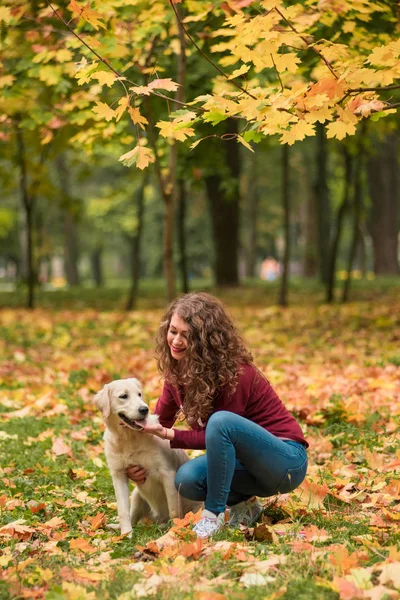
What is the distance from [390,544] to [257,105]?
7.69 feet

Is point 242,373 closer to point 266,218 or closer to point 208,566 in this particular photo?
point 208,566

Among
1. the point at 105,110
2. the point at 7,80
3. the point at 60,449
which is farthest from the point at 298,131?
the point at 7,80

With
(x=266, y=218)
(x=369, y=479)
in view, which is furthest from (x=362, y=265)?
(x=369, y=479)

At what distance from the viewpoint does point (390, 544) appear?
3.63m

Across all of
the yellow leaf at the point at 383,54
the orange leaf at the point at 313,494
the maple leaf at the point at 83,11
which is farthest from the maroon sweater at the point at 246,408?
the maple leaf at the point at 83,11

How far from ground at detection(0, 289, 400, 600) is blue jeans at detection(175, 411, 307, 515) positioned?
0.22 m

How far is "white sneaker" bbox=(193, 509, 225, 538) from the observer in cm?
397

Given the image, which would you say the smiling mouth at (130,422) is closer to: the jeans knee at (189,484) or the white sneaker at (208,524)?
the jeans knee at (189,484)

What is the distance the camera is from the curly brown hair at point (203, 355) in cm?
423

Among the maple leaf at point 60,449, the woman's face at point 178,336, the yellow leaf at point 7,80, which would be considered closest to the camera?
the woman's face at point 178,336

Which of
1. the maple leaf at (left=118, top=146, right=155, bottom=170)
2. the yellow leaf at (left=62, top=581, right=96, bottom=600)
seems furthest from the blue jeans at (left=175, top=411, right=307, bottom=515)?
the maple leaf at (left=118, top=146, right=155, bottom=170)

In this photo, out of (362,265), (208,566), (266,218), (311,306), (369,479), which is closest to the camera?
(208,566)

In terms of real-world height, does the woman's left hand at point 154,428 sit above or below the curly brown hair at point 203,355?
below

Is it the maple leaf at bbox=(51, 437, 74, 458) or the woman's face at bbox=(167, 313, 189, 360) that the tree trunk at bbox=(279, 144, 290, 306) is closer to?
the maple leaf at bbox=(51, 437, 74, 458)
